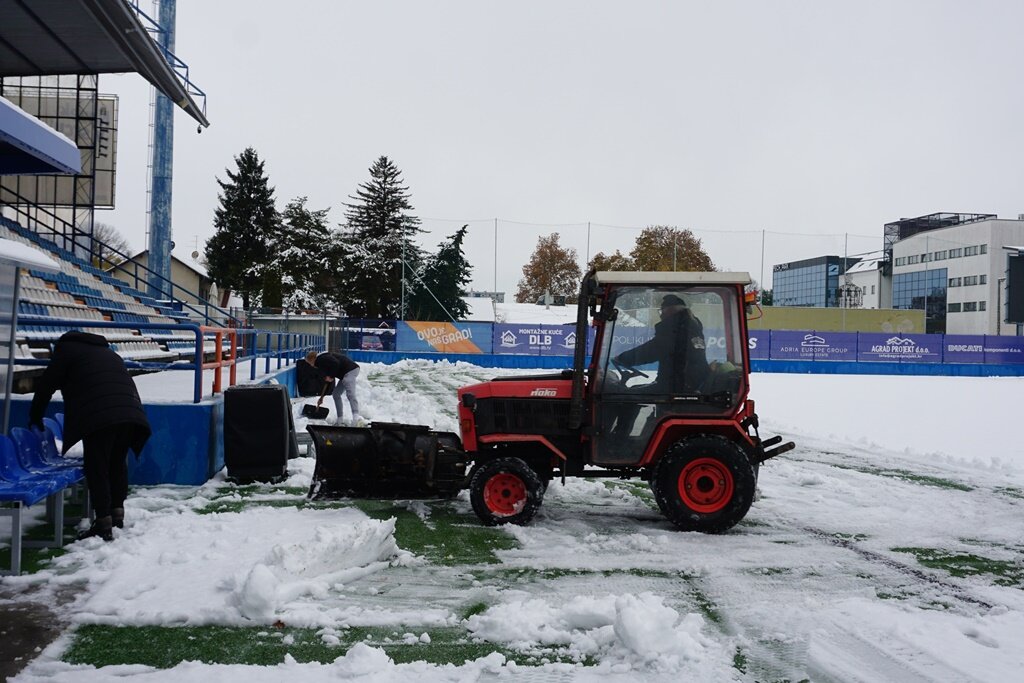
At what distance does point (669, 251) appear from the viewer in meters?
44.9

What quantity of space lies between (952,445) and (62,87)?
27.4 m

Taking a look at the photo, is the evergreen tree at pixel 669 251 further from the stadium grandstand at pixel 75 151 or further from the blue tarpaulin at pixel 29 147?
the blue tarpaulin at pixel 29 147

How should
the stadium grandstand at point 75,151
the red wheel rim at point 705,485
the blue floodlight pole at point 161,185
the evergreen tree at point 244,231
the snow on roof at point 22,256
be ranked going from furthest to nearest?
the evergreen tree at point 244,231
the blue floodlight pole at point 161,185
the stadium grandstand at point 75,151
the red wheel rim at point 705,485
the snow on roof at point 22,256

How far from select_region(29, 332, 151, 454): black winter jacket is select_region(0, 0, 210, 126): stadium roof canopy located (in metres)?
12.6

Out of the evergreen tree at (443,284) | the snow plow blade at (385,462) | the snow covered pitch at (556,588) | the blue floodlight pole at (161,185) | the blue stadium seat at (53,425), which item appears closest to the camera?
the snow covered pitch at (556,588)

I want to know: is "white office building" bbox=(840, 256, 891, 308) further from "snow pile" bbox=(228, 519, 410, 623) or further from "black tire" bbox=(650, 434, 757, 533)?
"snow pile" bbox=(228, 519, 410, 623)

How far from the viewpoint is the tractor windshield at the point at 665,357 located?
6.66 m

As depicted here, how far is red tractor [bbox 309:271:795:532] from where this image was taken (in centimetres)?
654


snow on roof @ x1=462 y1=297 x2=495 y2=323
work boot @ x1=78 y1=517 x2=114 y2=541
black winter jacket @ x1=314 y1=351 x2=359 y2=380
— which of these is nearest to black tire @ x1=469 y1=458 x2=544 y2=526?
work boot @ x1=78 y1=517 x2=114 y2=541

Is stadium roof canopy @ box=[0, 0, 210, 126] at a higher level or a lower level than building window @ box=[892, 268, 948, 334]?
higher

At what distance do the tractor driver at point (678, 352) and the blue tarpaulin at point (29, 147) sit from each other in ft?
18.4

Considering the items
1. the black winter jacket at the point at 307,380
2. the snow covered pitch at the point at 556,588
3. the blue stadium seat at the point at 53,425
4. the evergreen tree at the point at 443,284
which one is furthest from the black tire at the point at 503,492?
the evergreen tree at the point at 443,284

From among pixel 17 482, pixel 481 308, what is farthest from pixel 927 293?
pixel 17 482

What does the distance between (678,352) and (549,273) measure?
129 ft
